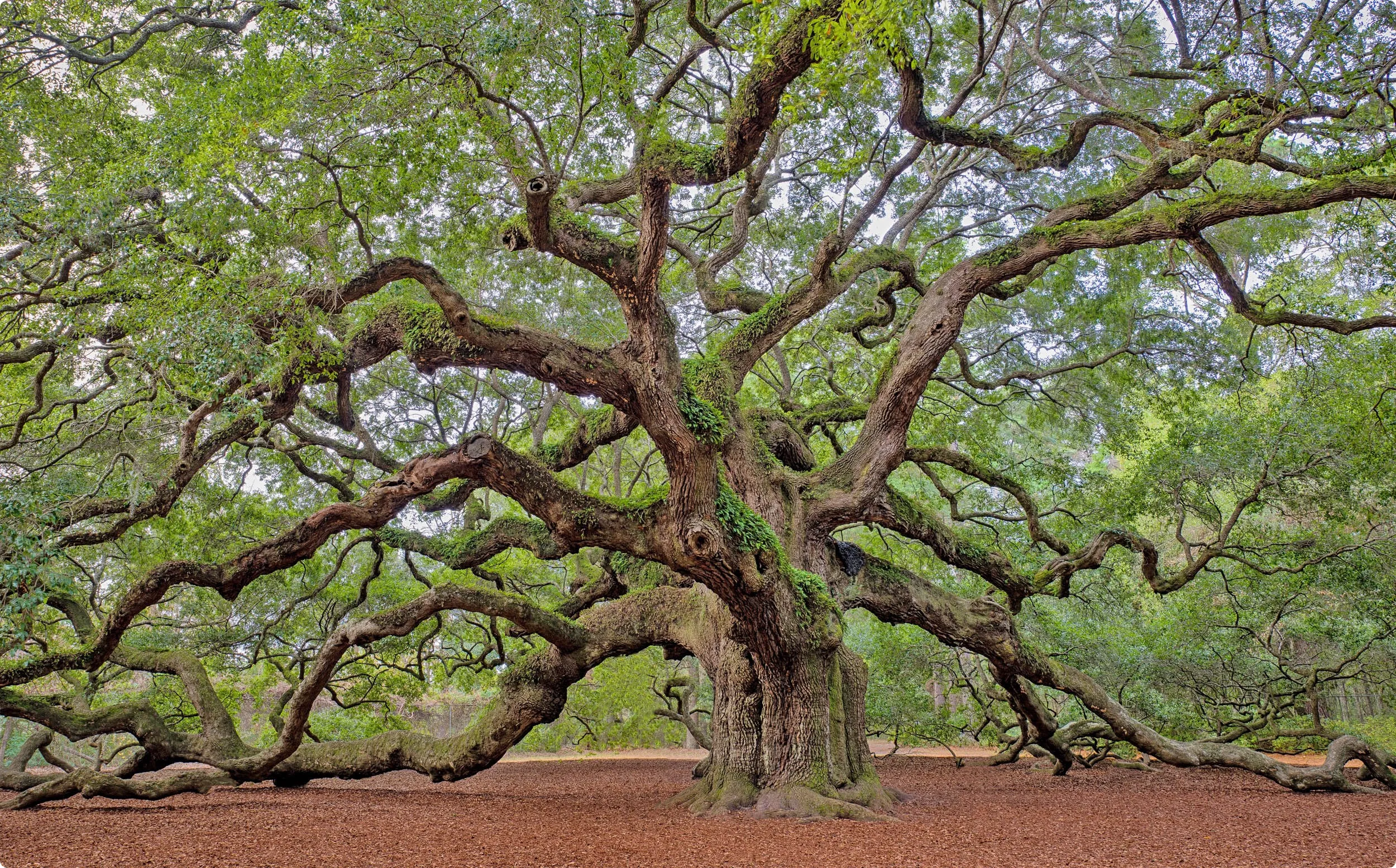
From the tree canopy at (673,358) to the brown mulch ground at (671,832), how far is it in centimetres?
54

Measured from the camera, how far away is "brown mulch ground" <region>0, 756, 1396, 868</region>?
4.17 meters

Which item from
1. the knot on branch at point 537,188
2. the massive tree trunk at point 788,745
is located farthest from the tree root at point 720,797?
the knot on branch at point 537,188

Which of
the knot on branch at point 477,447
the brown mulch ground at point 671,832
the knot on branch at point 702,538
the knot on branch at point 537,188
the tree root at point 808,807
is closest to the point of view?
the brown mulch ground at point 671,832

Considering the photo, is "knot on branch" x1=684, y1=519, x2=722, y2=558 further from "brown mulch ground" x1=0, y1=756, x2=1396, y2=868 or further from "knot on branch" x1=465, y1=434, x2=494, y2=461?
"brown mulch ground" x1=0, y1=756, x2=1396, y2=868

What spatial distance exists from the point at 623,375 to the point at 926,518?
405 cm

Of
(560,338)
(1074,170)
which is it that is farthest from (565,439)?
(1074,170)

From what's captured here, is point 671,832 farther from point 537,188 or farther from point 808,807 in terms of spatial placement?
point 537,188

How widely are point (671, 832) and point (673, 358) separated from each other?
3096 millimetres

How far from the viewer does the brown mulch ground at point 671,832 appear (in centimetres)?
417

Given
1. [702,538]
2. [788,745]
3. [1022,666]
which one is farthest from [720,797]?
[1022,666]

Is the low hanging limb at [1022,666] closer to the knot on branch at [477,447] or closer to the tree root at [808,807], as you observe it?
the tree root at [808,807]

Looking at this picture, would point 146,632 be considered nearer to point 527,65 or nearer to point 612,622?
point 612,622

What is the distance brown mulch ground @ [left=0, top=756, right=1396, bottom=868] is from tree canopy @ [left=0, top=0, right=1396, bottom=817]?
1.78 ft

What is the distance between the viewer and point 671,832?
5.15 m
